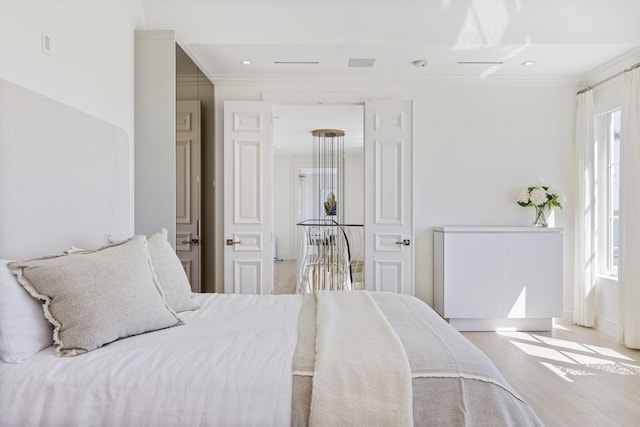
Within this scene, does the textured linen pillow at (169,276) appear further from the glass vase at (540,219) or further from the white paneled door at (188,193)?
the glass vase at (540,219)

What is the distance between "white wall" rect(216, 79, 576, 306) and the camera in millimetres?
4359

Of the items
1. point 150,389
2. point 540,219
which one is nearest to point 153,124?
point 150,389

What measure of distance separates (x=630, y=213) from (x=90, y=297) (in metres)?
4.14

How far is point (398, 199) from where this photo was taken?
4219 millimetres

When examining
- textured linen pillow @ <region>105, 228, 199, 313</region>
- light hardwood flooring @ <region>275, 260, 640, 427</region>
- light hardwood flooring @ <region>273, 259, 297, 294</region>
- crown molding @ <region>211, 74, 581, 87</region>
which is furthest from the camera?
light hardwood flooring @ <region>273, 259, 297, 294</region>

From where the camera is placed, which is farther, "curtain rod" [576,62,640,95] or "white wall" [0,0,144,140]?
"curtain rod" [576,62,640,95]

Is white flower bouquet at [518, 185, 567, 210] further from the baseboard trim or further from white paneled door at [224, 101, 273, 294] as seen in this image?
white paneled door at [224, 101, 273, 294]

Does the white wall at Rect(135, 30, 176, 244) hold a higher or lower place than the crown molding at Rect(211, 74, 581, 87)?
lower

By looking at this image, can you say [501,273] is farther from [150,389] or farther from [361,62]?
[150,389]

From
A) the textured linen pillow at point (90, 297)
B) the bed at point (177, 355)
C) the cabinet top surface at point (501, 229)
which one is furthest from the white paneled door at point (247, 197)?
the textured linen pillow at point (90, 297)

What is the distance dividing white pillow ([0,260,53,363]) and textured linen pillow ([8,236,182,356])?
0.11 feet

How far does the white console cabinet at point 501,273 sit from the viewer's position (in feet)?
13.1

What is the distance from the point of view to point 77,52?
2.30 m

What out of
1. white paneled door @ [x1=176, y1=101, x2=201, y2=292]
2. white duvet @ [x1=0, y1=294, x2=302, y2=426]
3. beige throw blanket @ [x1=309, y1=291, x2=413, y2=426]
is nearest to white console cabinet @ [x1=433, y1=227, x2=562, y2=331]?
white paneled door @ [x1=176, y1=101, x2=201, y2=292]
